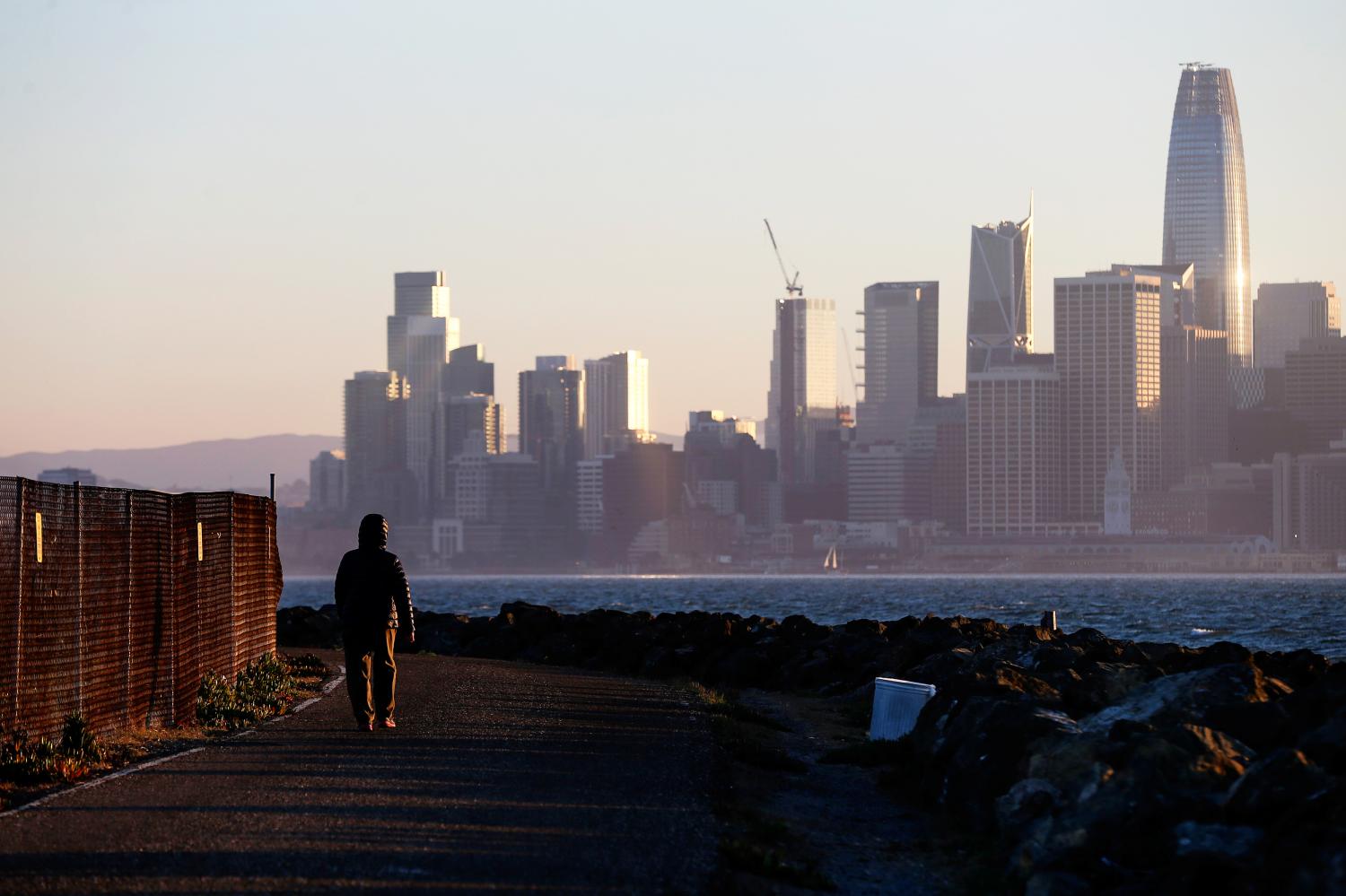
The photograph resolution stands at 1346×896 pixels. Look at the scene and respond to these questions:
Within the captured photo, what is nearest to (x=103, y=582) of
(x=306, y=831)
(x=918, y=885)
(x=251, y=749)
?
(x=251, y=749)

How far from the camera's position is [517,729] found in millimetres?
17531

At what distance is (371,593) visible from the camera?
16.7m

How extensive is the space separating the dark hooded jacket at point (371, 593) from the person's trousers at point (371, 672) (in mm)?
84

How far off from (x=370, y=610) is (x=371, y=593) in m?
0.14

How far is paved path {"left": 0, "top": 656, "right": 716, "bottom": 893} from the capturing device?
9.91 m

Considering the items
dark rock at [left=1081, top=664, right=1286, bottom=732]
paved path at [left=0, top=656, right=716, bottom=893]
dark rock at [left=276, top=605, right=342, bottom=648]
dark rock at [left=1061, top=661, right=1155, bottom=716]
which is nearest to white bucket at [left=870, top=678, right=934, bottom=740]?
dark rock at [left=1061, top=661, right=1155, bottom=716]

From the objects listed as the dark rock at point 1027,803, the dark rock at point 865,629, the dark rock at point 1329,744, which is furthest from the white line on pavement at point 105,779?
the dark rock at point 865,629

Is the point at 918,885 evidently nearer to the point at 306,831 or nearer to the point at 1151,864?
the point at 1151,864

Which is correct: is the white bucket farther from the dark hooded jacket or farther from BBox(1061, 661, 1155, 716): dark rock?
the dark hooded jacket

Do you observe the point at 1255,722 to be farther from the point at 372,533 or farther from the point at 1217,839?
the point at 372,533

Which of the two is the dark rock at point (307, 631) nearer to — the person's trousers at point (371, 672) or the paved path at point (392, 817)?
the person's trousers at point (371, 672)

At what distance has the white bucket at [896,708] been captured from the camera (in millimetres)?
19219

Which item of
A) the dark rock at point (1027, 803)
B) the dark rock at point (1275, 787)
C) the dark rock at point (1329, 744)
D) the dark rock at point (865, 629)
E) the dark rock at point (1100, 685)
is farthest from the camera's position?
the dark rock at point (865, 629)

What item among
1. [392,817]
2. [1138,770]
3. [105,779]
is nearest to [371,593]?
[105,779]
